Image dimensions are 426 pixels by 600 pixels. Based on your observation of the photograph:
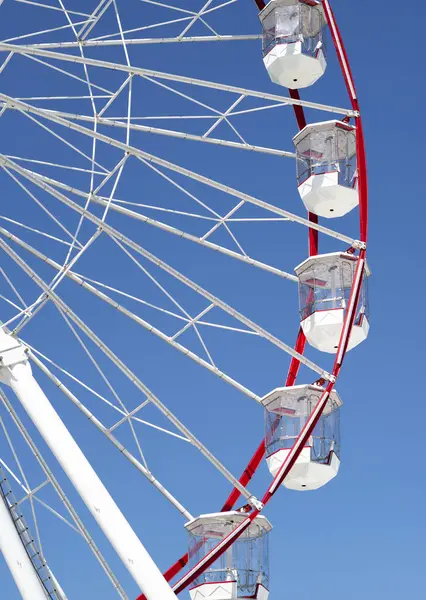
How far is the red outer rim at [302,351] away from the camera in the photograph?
2144cm

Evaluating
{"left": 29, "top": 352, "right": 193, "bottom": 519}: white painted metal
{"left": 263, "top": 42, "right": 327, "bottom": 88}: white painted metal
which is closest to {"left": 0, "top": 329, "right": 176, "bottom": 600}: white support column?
{"left": 29, "top": 352, "right": 193, "bottom": 519}: white painted metal

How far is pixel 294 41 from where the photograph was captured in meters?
24.4

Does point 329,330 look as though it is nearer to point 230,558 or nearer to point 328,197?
point 328,197

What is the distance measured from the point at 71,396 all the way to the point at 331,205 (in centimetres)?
613

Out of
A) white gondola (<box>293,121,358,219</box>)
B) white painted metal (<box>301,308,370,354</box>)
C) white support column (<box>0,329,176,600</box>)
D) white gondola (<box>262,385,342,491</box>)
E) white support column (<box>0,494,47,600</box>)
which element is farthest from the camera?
white gondola (<box>293,121,358,219</box>)

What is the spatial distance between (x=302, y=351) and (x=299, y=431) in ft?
6.17

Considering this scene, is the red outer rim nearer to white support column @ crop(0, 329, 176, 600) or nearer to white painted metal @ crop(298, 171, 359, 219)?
white painted metal @ crop(298, 171, 359, 219)

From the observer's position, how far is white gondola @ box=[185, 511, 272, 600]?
70.6 ft

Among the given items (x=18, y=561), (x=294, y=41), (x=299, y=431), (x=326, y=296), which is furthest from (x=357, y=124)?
(x=18, y=561)

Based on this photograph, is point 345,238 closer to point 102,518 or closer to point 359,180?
point 359,180

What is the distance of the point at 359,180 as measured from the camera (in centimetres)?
2370

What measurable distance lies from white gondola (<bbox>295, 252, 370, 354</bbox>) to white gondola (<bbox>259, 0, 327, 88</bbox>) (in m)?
3.28

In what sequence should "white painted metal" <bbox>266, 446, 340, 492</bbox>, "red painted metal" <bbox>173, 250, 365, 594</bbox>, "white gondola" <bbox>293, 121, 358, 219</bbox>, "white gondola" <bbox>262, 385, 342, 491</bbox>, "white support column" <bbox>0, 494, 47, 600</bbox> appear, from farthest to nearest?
"white gondola" <bbox>293, 121, 358, 219</bbox>, "white gondola" <bbox>262, 385, 342, 491</bbox>, "white painted metal" <bbox>266, 446, 340, 492</bbox>, "red painted metal" <bbox>173, 250, 365, 594</bbox>, "white support column" <bbox>0, 494, 47, 600</bbox>

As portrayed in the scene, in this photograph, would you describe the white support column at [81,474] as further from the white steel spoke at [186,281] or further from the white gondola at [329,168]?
the white gondola at [329,168]
